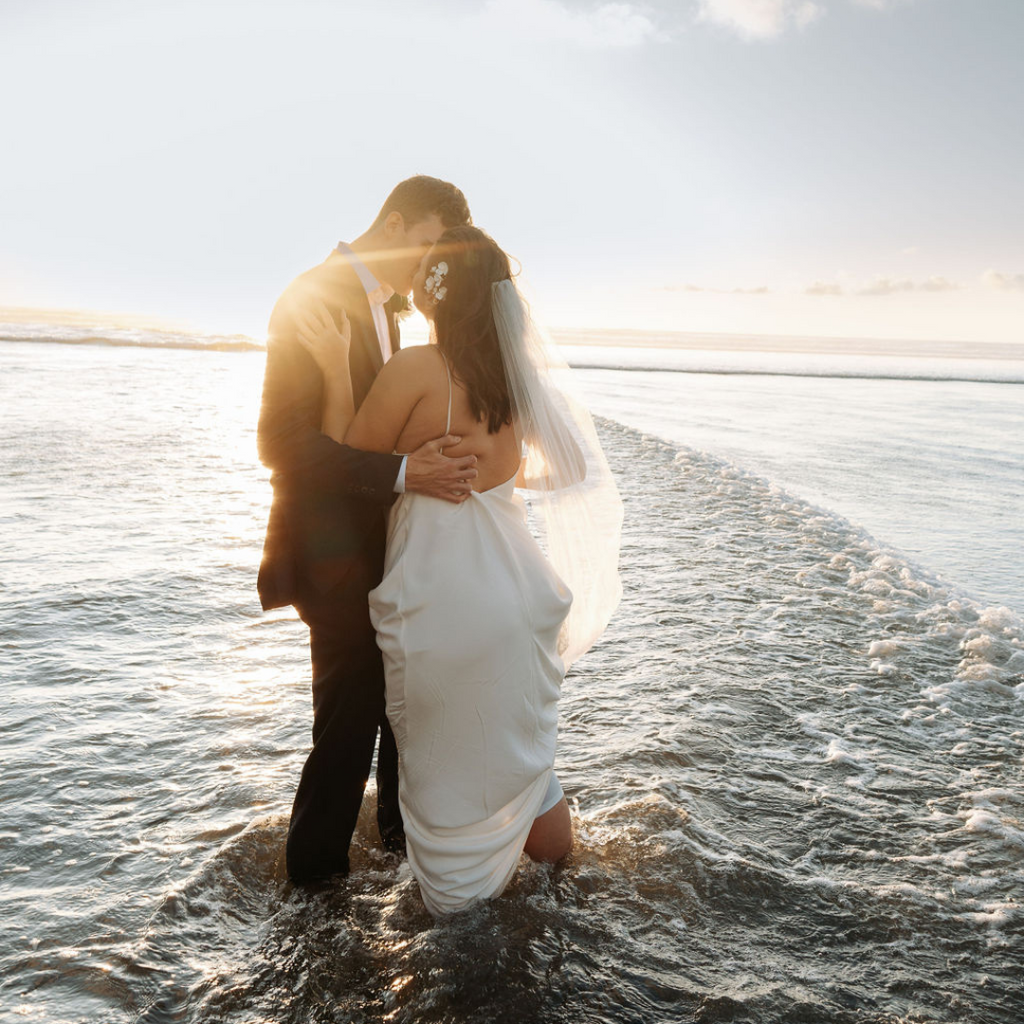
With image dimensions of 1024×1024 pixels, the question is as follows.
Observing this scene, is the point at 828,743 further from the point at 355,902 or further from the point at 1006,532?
the point at 1006,532

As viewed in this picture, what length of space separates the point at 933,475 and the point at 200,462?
10.1 m

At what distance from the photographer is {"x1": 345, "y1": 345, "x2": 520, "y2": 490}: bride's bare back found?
2805 mm

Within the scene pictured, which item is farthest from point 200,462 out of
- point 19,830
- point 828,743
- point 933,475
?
point 933,475

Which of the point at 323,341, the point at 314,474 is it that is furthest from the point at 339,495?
the point at 323,341

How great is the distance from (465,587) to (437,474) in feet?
1.23

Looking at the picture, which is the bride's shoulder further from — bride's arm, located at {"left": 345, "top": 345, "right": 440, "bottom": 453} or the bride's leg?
the bride's leg

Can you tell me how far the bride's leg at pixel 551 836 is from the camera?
126 inches

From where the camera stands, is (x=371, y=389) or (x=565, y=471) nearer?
(x=371, y=389)

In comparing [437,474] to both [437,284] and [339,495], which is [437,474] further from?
[437,284]

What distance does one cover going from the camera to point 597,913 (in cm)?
313

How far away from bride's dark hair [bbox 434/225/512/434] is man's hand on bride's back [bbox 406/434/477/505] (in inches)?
7.9

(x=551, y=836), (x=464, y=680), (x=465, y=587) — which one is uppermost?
(x=465, y=587)

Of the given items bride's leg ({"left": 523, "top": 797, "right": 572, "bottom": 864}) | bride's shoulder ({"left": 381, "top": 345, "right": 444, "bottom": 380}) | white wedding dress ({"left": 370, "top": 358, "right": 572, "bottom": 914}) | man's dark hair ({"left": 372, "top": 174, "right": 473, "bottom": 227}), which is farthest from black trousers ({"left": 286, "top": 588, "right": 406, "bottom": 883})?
man's dark hair ({"left": 372, "top": 174, "right": 473, "bottom": 227})

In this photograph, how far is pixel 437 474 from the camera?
2797 millimetres
